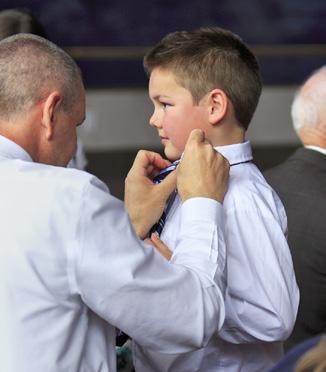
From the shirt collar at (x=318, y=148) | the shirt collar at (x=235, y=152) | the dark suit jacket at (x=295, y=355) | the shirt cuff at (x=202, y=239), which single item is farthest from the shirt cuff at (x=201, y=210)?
the shirt collar at (x=318, y=148)

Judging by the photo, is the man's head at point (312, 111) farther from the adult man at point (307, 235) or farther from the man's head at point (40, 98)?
the man's head at point (40, 98)

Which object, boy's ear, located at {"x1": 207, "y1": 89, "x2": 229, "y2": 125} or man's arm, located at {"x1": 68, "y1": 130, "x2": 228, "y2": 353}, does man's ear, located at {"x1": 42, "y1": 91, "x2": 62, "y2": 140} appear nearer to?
man's arm, located at {"x1": 68, "y1": 130, "x2": 228, "y2": 353}

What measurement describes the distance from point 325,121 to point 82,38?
4.95 metres

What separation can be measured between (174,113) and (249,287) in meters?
0.40

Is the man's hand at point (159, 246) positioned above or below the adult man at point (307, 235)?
above

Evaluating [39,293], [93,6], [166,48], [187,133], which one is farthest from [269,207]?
[93,6]

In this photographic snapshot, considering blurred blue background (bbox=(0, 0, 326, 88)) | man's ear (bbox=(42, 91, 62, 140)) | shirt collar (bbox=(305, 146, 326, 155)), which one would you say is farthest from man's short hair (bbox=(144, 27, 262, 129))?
blurred blue background (bbox=(0, 0, 326, 88))

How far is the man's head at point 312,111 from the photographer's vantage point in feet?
9.92

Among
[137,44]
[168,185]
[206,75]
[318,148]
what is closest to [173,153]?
[168,185]

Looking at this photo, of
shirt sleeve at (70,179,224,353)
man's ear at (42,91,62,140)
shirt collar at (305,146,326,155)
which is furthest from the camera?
shirt collar at (305,146,326,155)

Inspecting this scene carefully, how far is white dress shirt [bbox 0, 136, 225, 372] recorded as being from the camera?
1633 millimetres

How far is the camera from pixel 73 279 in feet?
5.39

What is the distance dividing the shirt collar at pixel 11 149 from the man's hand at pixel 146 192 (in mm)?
382

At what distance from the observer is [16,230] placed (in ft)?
5.44
